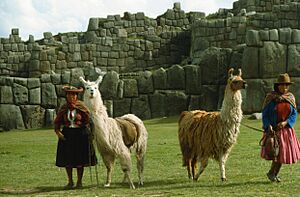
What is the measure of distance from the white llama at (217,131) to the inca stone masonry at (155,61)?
37.3 ft

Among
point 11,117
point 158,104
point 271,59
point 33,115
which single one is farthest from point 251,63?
point 11,117

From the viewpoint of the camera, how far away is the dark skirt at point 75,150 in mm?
9625

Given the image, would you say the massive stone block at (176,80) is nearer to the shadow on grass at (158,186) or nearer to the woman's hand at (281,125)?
the shadow on grass at (158,186)

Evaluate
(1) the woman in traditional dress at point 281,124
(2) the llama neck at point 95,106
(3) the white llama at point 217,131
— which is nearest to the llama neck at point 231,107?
(3) the white llama at point 217,131

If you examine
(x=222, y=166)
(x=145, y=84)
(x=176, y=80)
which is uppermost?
(x=176, y=80)

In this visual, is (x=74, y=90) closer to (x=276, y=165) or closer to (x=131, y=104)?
(x=276, y=165)

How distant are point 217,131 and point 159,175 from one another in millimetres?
1840

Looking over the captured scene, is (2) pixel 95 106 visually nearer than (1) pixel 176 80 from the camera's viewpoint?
Yes

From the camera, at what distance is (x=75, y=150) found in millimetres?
9656

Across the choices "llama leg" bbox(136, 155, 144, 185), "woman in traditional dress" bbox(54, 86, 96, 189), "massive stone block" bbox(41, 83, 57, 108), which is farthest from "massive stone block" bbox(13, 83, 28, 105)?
"llama leg" bbox(136, 155, 144, 185)

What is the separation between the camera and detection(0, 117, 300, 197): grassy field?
28.0ft

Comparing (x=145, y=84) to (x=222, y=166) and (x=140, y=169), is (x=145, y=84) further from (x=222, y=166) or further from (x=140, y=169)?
(x=222, y=166)

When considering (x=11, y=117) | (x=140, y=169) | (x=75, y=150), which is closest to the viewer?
(x=75, y=150)

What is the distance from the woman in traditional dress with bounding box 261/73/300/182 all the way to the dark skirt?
2.64m
